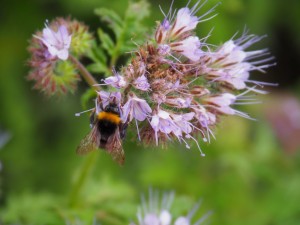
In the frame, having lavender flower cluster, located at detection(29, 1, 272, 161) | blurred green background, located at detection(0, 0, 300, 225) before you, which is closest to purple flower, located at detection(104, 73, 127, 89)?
lavender flower cluster, located at detection(29, 1, 272, 161)

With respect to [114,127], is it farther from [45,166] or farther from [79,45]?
[45,166]

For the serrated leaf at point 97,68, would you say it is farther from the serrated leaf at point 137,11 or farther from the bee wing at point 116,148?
the bee wing at point 116,148

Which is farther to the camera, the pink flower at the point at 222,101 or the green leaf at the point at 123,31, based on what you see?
the green leaf at the point at 123,31

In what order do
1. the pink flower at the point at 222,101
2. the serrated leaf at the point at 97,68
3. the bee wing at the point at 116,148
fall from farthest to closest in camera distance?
the serrated leaf at the point at 97,68
the pink flower at the point at 222,101
the bee wing at the point at 116,148

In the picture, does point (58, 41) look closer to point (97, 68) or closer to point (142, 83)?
point (97, 68)

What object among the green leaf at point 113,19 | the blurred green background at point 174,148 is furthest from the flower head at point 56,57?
the blurred green background at point 174,148

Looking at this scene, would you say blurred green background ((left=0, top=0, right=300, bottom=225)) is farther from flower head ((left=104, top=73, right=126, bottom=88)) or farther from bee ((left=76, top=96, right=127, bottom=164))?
flower head ((left=104, top=73, right=126, bottom=88))

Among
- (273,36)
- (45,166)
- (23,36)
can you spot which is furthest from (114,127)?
(273,36)
